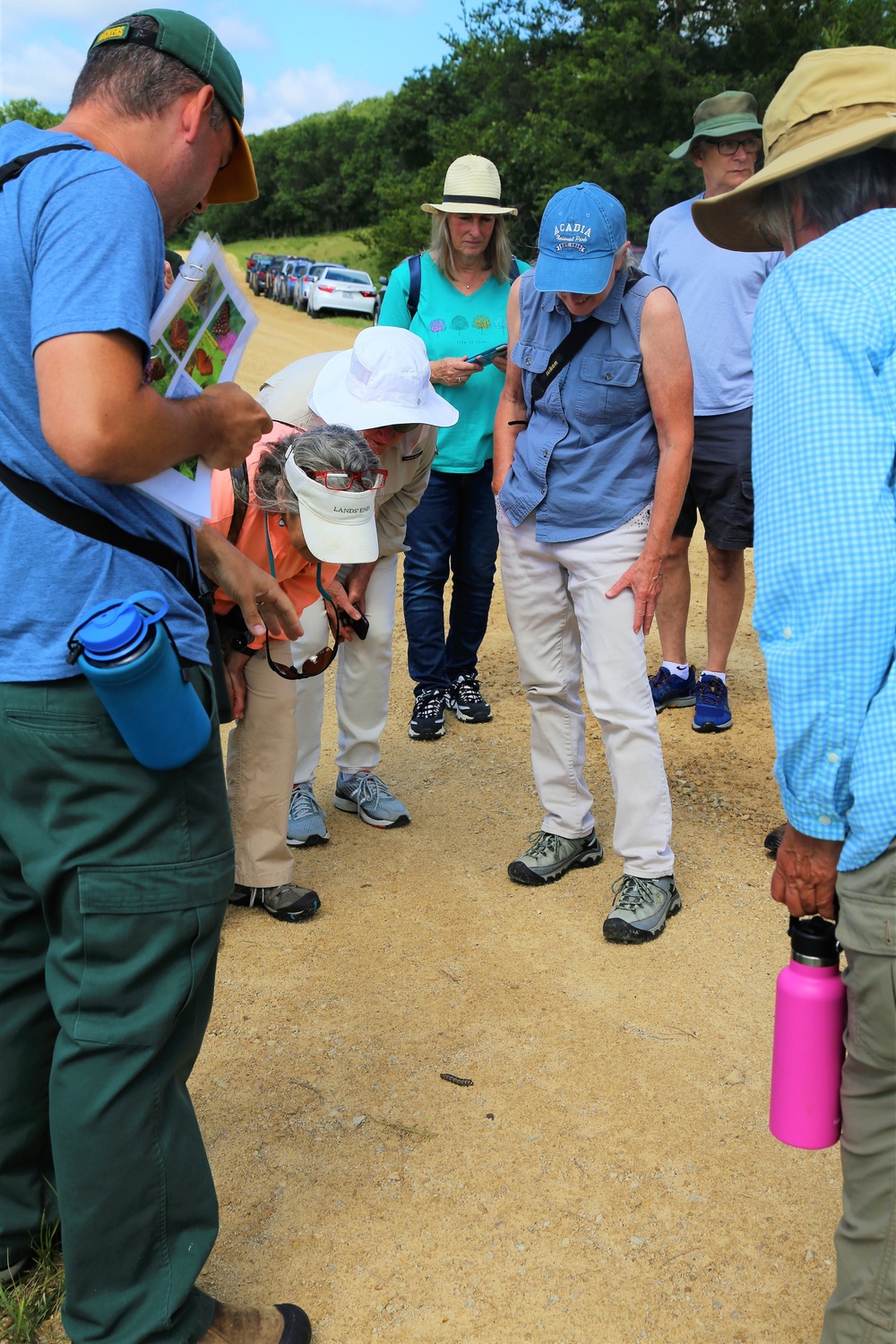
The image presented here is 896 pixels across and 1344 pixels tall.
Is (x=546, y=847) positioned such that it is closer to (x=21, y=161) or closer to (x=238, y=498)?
(x=238, y=498)

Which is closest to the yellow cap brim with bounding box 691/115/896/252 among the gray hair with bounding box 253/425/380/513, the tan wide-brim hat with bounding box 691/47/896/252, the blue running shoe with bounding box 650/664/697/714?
the tan wide-brim hat with bounding box 691/47/896/252

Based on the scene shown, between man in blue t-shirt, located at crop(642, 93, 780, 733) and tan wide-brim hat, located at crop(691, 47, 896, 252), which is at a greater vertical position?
Result: tan wide-brim hat, located at crop(691, 47, 896, 252)

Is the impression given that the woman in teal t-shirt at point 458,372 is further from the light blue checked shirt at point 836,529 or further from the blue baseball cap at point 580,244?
the light blue checked shirt at point 836,529

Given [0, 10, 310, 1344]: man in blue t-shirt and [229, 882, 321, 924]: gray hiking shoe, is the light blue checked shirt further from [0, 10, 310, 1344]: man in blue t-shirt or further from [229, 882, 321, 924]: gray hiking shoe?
[229, 882, 321, 924]: gray hiking shoe

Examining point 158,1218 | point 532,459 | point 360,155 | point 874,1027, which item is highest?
point 360,155

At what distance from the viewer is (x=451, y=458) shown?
523cm

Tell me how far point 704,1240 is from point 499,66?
94.5ft

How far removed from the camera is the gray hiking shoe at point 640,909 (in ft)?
12.5

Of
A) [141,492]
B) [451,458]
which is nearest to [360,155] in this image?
[451,458]

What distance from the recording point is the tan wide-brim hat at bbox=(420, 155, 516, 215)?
5.04 meters

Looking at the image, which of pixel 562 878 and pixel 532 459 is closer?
pixel 532 459

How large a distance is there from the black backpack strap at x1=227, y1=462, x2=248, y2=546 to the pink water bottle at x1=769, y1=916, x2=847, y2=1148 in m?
2.12

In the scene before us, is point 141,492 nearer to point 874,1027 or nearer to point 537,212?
point 874,1027

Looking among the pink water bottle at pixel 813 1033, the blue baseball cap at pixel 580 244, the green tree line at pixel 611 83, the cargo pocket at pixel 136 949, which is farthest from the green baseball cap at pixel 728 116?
the green tree line at pixel 611 83
